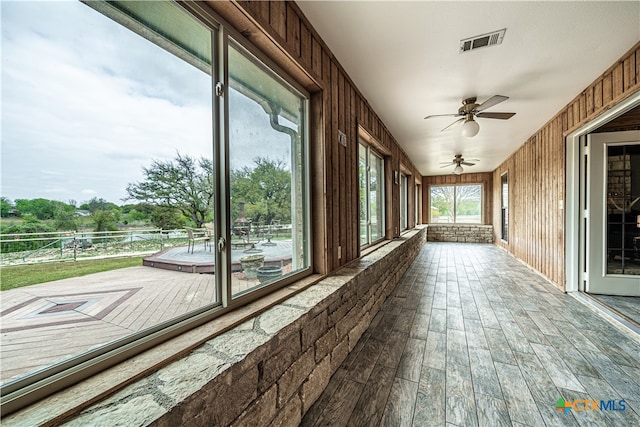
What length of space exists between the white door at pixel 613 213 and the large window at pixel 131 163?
4286 millimetres

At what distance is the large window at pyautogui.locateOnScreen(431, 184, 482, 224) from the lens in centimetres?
952

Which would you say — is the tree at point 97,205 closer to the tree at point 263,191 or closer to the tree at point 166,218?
the tree at point 166,218

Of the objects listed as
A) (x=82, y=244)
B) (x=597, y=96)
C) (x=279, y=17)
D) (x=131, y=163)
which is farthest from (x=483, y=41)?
(x=82, y=244)

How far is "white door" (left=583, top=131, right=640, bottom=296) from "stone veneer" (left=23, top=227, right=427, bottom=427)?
3532 millimetres

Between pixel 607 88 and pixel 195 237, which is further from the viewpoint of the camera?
pixel 607 88

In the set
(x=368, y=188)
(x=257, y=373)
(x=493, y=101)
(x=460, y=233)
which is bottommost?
(x=460, y=233)

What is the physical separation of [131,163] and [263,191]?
0.78 m

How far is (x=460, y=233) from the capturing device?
9195 mm

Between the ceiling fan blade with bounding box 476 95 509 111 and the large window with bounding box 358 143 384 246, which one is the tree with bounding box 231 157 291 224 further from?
the ceiling fan blade with bounding box 476 95 509 111

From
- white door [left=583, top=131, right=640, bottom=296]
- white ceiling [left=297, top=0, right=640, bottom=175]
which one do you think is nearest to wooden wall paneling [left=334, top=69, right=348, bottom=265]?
white ceiling [left=297, top=0, right=640, bottom=175]

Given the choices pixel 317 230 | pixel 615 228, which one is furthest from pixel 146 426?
pixel 615 228

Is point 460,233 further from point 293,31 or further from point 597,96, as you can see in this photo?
point 293,31

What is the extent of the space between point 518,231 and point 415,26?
19.2ft
